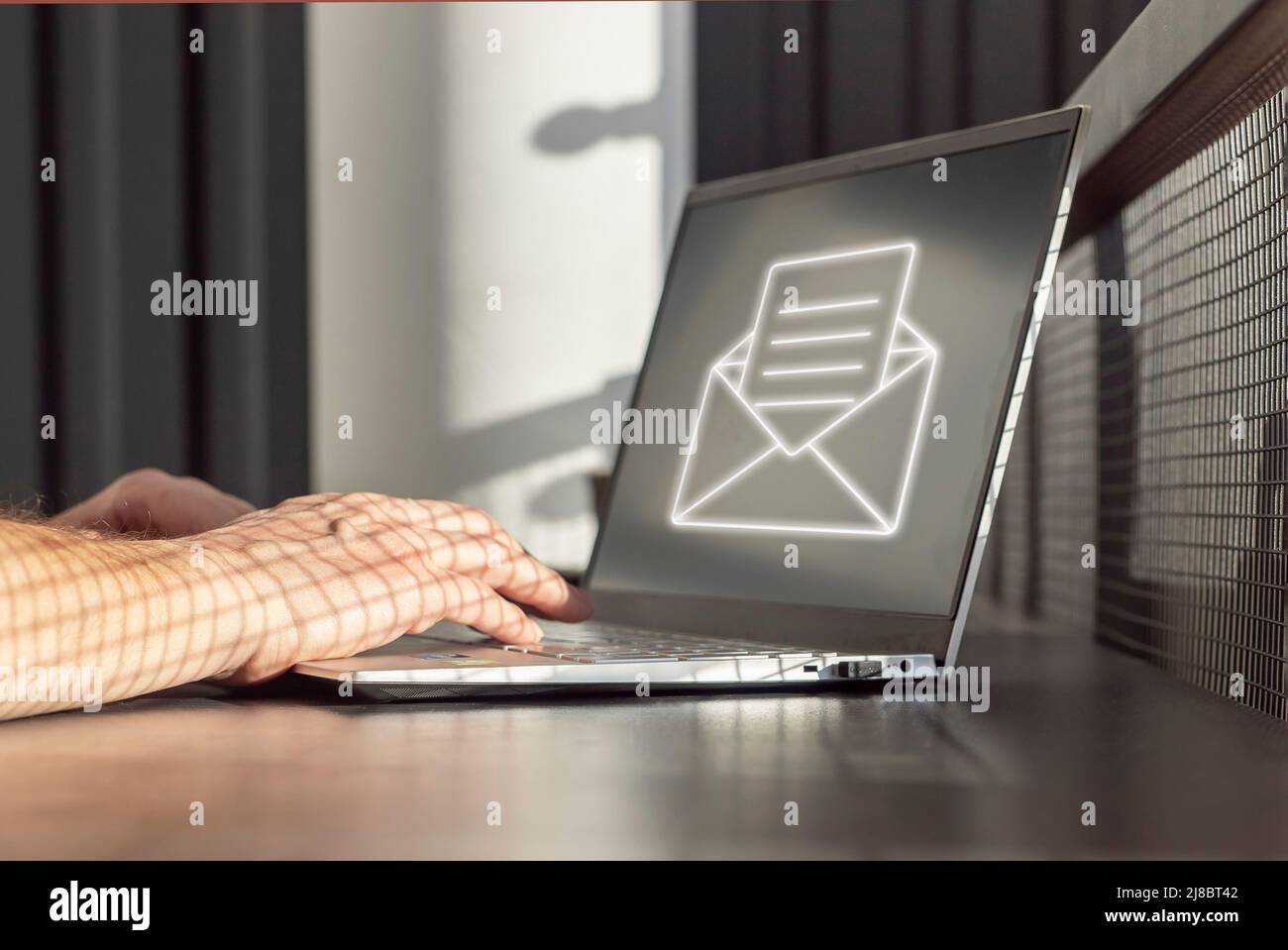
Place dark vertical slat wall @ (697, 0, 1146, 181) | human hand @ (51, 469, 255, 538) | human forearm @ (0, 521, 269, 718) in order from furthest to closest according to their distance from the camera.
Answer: dark vertical slat wall @ (697, 0, 1146, 181) < human hand @ (51, 469, 255, 538) < human forearm @ (0, 521, 269, 718)

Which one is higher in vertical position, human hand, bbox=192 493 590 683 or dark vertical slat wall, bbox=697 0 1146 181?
dark vertical slat wall, bbox=697 0 1146 181

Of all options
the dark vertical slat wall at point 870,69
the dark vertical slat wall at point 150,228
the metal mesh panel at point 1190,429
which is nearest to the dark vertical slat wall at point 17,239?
the dark vertical slat wall at point 150,228

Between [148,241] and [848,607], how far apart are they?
1.74 meters

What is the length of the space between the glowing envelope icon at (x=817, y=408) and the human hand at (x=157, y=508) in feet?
0.88

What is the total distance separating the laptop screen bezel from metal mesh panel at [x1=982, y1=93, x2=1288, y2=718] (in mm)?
88

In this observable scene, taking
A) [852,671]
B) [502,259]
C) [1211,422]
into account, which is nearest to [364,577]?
[852,671]

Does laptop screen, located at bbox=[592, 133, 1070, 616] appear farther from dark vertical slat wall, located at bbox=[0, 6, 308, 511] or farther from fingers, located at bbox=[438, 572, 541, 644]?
dark vertical slat wall, located at bbox=[0, 6, 308, 511]

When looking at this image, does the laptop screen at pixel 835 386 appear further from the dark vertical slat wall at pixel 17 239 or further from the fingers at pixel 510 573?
the dark vertical slat wall at pixel 17 239

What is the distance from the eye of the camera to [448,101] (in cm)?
179

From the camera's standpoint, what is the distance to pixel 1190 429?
2.13 feet

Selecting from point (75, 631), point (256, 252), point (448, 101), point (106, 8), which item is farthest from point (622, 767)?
point (106, 8)

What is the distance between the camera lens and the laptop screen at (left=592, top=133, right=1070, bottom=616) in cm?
59

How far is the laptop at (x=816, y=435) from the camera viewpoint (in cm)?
56

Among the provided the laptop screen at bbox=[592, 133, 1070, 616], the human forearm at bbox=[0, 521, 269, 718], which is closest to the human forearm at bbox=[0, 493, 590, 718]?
the human forearm at bbox=[0, 521, 269, 718]
